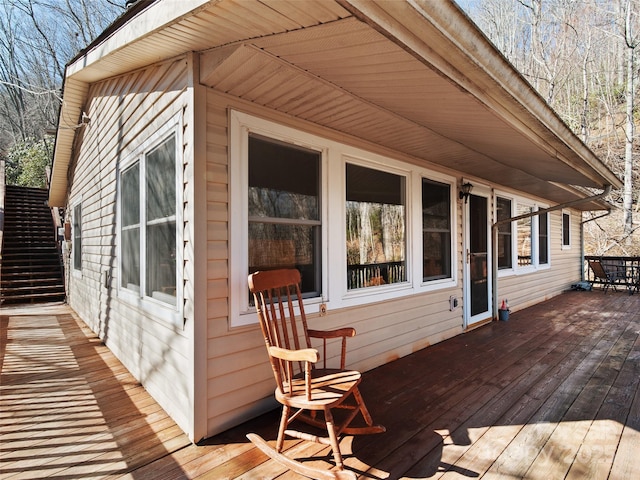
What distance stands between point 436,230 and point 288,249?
7.73 feet

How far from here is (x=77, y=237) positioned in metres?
6.32

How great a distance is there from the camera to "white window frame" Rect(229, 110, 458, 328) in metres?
2.38

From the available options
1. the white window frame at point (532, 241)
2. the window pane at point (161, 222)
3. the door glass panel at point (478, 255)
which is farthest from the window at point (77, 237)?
the white window frame at point (532, 241)

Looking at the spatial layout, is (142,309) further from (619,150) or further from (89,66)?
(619,150)

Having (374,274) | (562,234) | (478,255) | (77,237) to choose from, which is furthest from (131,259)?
(562,234)

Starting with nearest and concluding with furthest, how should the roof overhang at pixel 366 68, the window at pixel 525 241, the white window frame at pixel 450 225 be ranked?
the roof overhang at pixel 366 68
the white window frame at pixel 450 225
the window at pixel 525 241

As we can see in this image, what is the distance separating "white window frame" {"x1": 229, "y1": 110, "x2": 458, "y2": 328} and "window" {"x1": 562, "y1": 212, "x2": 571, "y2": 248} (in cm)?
606

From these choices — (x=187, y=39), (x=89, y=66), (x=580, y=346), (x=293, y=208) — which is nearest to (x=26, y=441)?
(x=293, y=208)

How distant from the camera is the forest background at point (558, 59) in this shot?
1151cm

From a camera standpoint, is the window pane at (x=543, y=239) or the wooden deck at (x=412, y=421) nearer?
the wooden deck at (x=412, y=421)

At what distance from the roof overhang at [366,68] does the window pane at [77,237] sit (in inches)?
123

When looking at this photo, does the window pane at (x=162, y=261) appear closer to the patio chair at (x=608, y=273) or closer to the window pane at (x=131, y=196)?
the window pane at (x=131, y=196)

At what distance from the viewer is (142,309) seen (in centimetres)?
299

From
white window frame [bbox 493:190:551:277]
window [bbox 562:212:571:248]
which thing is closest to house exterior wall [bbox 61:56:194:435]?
white window frame [bbox 493:190:551:277]
